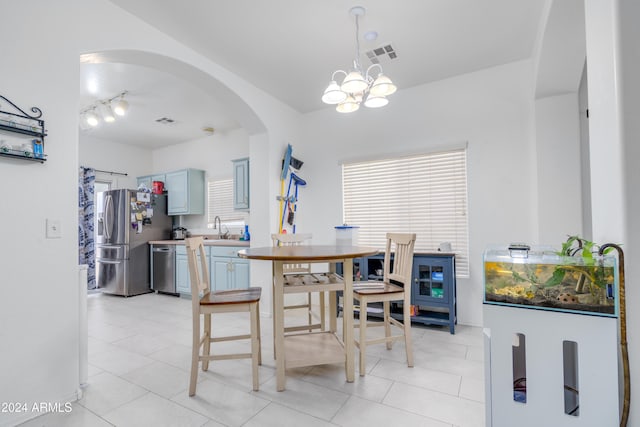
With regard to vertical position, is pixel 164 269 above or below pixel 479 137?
below

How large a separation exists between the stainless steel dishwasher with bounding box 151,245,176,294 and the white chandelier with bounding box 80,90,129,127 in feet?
6.97

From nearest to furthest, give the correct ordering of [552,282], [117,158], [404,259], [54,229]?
[552,282]
[54,229]
[404,259]
[117,158]

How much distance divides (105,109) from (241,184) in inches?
77.2

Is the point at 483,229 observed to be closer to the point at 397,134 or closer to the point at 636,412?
the point at 397,134

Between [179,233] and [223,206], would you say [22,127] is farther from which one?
[179,233]

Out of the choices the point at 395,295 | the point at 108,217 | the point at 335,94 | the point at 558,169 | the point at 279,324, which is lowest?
the point at 279,324

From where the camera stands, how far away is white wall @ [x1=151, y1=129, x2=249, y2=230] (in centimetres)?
530

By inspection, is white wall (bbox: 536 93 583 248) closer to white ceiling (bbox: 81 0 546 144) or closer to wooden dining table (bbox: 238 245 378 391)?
white ceiling (bbox: 81 0 546 144)

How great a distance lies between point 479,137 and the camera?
130 inches

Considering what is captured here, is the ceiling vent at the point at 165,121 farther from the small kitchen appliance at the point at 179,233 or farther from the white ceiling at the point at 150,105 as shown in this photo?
the small kitchen appliance at the point at 179,233

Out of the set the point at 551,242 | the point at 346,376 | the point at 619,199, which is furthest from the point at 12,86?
the point at 551,242

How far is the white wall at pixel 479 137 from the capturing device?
312 centimetres

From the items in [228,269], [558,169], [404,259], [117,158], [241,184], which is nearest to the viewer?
[404,259]

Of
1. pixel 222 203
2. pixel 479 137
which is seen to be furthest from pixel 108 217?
pixel 479 137
